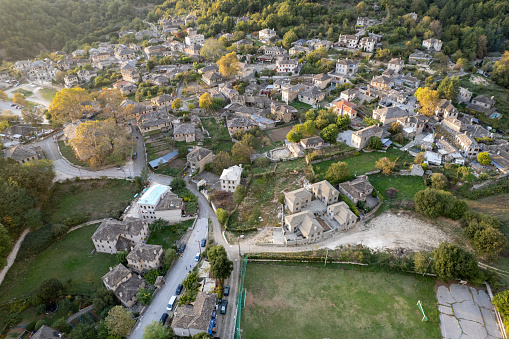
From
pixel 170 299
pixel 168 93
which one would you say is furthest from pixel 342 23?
pixel 170 299

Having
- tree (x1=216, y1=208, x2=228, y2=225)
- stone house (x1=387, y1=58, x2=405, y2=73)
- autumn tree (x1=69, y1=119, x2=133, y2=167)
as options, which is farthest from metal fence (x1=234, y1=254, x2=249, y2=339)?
stone house (x1=387, y1=58, x2=405, y2=73)

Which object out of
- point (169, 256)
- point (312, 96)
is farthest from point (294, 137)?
point (169, 256)

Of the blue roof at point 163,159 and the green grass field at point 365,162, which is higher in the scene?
the blue roof at point 163,159

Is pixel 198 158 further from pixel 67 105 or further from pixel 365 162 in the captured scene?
pixel 67 105

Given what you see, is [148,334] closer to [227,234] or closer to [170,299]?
[170,299]

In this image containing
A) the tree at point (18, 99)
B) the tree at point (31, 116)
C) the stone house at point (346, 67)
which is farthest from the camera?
the stone house at point (346, 67)

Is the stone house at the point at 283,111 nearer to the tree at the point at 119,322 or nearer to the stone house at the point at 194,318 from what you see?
the stone house at the point at 194,318

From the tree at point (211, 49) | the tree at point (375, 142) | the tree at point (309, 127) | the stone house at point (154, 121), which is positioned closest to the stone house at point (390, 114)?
the tree at point (375, 142)
